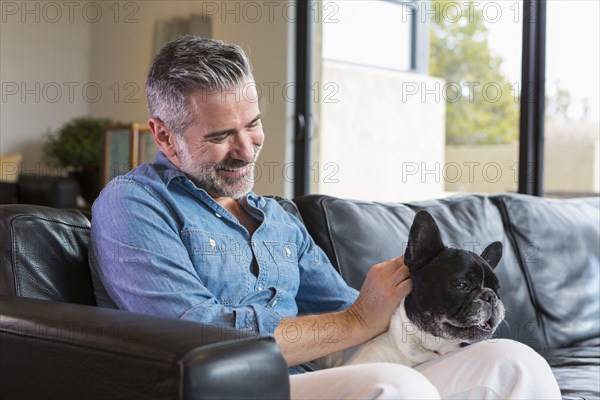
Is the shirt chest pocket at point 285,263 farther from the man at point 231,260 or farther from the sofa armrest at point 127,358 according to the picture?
the sofa armrest at point 127,358

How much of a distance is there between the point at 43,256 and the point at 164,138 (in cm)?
33

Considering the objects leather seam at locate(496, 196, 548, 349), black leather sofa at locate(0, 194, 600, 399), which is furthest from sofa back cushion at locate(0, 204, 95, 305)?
leather seam at locate(496, 196, 548, 349)

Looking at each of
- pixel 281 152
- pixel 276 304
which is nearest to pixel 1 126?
pixel 281 152

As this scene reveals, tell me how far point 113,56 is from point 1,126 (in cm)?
108

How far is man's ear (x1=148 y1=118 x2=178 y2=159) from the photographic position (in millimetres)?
1619

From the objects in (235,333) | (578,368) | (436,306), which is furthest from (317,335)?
(578,368)

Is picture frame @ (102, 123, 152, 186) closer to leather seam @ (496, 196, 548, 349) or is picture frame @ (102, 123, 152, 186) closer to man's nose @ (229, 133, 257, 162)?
leather seam @ (496, 196, 548, 349)

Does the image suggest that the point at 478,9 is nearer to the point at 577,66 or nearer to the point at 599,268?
the point at 577,66

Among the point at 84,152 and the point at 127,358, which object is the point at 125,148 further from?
the point at 127,358

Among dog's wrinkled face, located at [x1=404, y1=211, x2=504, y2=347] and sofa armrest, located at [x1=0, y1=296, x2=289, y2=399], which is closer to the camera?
sofa armrest, located at [x1=0, y1=296, x2=289, y2=399]

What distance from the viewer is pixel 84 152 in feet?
19.9

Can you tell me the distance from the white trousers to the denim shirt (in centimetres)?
19

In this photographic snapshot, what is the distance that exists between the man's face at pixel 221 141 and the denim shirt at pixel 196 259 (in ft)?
0.13

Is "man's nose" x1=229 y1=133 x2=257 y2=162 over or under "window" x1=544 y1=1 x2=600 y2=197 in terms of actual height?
under
